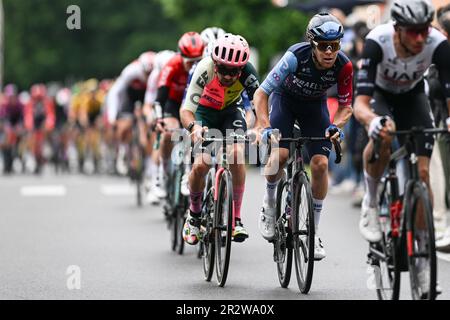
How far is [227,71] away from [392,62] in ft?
5.85

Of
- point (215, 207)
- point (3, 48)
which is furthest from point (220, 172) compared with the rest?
point (3, 48)

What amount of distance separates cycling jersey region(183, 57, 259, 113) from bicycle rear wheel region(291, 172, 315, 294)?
132cm

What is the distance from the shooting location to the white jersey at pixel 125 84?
59.5ft

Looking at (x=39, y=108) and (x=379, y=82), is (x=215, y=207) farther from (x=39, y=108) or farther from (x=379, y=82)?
(x=39, y=108)

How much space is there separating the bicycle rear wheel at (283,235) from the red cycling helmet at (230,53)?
0.94m

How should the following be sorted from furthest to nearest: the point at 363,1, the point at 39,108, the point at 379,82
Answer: the point at 39,108 → the point at 363,1 → the point at 379,82

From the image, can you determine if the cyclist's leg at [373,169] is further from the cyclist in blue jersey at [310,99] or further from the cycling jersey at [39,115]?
the cycling jersey at [39,115]

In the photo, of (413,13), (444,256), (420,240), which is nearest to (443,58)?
(413,13)

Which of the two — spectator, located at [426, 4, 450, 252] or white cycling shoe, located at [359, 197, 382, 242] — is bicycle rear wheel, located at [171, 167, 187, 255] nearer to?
spectator, located at [426, 4, 450, 252]

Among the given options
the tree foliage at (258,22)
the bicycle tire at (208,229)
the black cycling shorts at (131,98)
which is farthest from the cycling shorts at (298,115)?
the tree foliage at (258,22)

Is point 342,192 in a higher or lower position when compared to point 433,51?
lower

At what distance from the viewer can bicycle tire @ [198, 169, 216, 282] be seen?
398 inches

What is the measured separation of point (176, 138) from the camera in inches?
525

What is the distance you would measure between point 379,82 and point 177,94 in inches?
197
